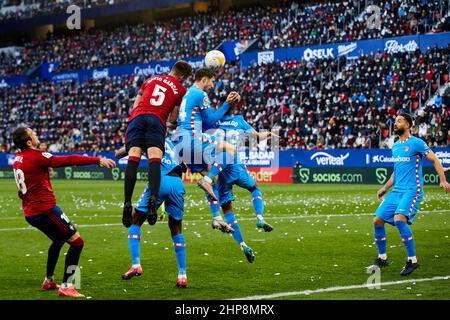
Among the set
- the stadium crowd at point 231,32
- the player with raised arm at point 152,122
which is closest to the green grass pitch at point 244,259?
the player with raised arm at point 152,122

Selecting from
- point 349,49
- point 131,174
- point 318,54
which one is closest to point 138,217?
point 131,174

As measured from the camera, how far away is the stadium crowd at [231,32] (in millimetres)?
48094

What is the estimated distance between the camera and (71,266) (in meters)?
10.1

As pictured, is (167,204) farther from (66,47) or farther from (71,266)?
(66,47)

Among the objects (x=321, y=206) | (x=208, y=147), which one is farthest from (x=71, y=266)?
(x=321, y=206)

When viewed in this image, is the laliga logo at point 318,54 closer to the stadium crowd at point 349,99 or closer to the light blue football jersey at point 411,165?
the stadium crowd at point 349,99

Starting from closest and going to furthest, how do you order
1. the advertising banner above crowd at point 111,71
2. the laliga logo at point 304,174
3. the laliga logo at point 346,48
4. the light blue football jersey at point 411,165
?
the light blue football jersey at point 411,165, the laliga logo at point 304,174, the laliga logo at point 346,48, the advertising banner above crowd at point 111,71

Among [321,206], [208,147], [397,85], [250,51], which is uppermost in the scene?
[250,51]

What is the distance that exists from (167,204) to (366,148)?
31.9 metres

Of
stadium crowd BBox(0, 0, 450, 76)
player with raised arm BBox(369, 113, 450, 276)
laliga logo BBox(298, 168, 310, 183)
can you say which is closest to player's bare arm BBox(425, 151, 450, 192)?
player with raised arm BBox(369, 113, 450, 276)

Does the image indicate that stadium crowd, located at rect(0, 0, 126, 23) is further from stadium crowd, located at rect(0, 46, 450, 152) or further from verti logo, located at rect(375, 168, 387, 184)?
verti logo, located at rect(375, 168, 387, 184)

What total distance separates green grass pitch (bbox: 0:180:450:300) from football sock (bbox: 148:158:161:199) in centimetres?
136

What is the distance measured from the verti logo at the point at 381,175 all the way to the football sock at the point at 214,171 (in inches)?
1082

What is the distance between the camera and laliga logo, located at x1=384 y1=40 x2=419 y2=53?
150ft
